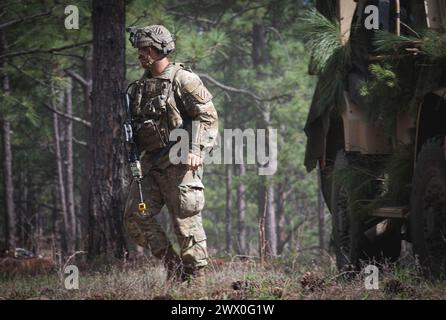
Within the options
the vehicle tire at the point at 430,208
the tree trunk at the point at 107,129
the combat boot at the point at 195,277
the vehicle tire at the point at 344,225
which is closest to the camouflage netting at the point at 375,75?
the vehicle tire at the point at 430,208

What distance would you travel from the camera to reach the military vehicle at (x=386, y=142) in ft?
18.1

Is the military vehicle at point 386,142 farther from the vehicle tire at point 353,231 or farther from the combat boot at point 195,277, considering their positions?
the combat boot at point 195,277

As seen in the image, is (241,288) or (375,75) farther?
(375,75)

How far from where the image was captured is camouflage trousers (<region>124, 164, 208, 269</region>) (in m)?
6.24

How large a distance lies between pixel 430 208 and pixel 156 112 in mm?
2269

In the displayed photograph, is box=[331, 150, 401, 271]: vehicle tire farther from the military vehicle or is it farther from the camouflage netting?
the camouflage netting

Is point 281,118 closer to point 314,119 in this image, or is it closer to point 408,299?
point 314,119

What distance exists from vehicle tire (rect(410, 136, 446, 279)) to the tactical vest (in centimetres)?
197

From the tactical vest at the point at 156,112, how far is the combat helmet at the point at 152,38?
0.21 m

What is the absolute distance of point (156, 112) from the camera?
634 cm

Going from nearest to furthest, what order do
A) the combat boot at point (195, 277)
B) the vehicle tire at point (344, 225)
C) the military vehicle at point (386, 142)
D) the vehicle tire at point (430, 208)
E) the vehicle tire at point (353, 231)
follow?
the vehicle tire at point (430, 208) < the military vehicle at point (386, 142) < the combat boot at point (195, 277) < the vehicle tire at point (353, 231) < the vehicle tire at point (344, 225)

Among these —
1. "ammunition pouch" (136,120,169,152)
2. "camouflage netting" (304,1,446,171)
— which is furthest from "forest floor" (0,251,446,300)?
"camouflage netting" (304,1,446,171)

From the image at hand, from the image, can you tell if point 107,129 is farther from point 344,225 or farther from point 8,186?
point 8,186

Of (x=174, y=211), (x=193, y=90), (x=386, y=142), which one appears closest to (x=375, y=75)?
(x=386, y=142)
